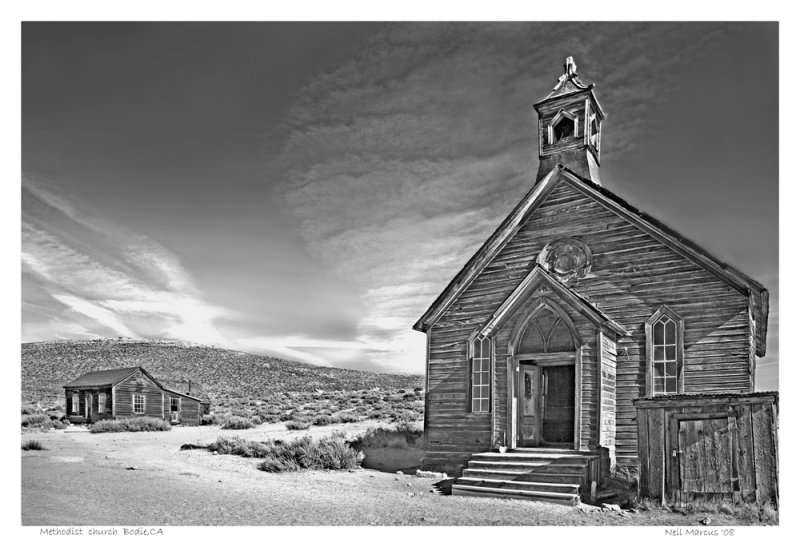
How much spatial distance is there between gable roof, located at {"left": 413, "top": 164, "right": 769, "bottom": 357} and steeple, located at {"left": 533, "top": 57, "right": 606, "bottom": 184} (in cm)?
91

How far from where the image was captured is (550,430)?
1441cm

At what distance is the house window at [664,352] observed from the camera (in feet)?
42.3

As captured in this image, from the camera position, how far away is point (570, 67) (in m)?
15.4

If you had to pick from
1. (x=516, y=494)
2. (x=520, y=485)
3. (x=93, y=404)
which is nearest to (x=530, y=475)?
(x=520, y=485)

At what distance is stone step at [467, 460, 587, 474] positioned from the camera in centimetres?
1232

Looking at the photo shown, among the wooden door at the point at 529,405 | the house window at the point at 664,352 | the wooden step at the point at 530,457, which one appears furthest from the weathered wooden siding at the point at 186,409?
the house window at the point at 664,352

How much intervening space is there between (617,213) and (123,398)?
26682mm

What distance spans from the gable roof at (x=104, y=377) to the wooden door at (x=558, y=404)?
24.3 m

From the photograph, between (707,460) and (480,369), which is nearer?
(707,460)

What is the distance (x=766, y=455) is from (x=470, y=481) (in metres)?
5.08

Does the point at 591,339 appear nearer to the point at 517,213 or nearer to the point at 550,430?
the point at 550,430

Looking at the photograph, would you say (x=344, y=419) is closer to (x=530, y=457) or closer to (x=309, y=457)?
(x=309, y=457)

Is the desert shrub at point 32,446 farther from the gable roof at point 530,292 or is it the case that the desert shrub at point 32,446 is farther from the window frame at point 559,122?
the window frame at point 559,122

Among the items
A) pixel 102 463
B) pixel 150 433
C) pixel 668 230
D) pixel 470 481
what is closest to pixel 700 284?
pixel 668 230
